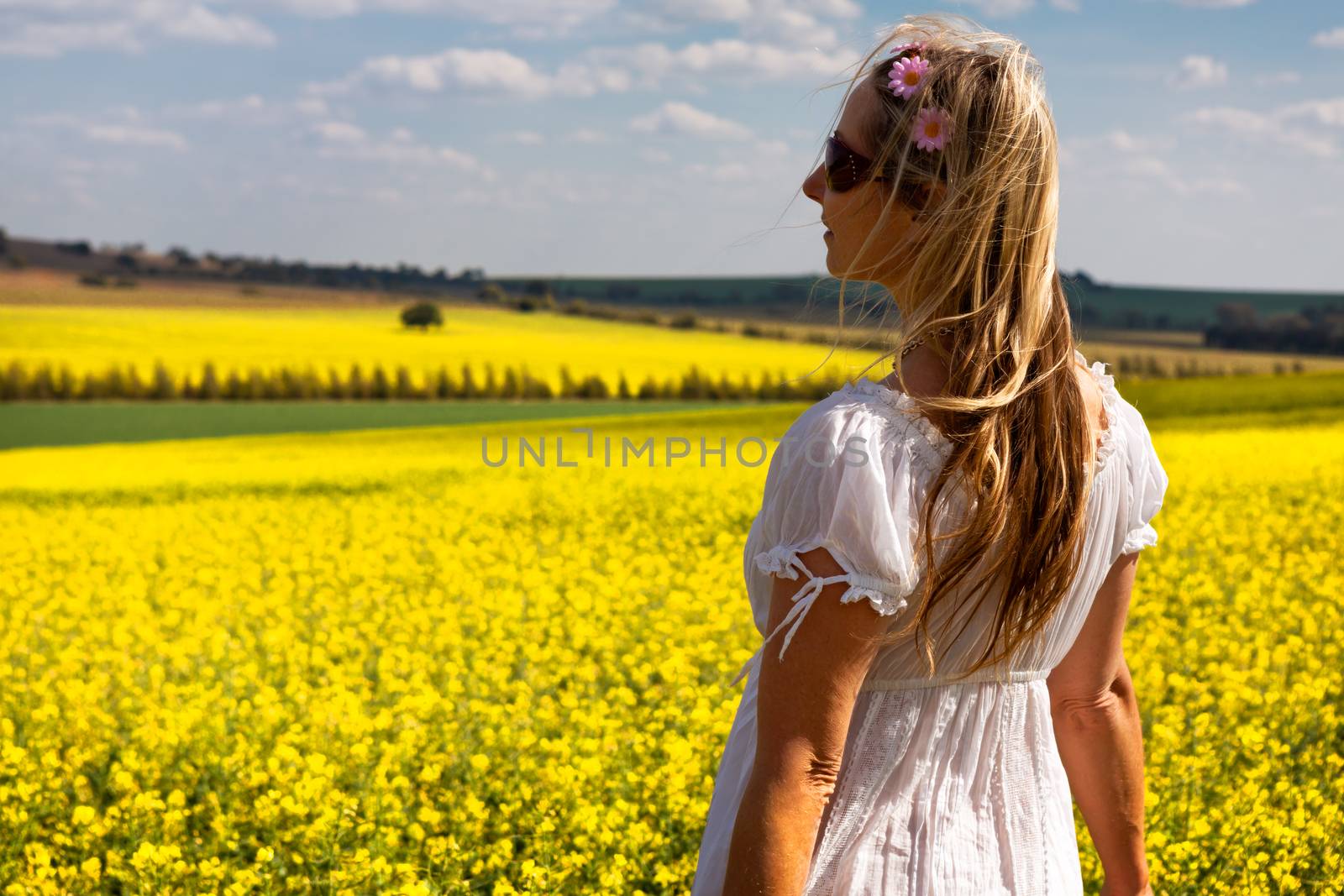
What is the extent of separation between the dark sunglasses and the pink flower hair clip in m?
0.09

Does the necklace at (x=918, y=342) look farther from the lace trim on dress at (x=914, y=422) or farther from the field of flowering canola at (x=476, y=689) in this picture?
the field of flowering canola at (x=476, y=689)

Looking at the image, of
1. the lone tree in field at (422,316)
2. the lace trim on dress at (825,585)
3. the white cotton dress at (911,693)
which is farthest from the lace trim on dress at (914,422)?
the lone tree in field at (422,316)

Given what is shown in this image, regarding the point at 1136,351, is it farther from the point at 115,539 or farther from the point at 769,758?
the point at 769,758

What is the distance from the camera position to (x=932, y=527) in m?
1.34

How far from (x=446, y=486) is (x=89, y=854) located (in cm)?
1019

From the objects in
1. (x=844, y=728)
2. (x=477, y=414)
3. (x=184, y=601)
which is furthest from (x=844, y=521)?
(x=477, y=414)

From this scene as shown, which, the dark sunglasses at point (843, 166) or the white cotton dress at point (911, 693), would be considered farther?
the dark sunglasses at point (843, 166)

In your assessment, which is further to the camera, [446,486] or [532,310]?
[532,310]

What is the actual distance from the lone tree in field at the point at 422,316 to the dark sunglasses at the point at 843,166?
49.2 m

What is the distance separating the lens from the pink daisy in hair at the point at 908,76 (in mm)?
1362

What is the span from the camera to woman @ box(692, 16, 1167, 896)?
1.30 m

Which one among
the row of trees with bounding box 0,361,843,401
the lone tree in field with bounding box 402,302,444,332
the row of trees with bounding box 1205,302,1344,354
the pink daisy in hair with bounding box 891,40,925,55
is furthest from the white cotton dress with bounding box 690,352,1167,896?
the lone tree in field with bounding box 402,302,444,332

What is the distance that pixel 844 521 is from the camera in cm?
128

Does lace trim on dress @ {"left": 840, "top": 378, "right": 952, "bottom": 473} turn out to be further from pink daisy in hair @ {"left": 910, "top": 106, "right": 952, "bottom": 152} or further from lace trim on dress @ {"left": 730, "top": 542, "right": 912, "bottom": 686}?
pink daisy in hair @ {"left": 910, "top": 106, "right": 952, "bottom": 152}
